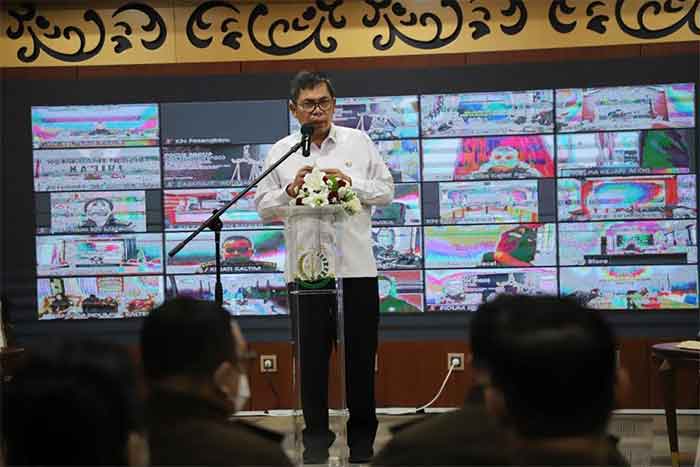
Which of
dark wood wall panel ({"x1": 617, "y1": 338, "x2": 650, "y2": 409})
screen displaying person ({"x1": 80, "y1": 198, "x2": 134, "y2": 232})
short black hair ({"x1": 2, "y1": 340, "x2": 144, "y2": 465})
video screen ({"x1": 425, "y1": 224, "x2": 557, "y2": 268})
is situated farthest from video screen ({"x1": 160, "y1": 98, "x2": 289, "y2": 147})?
short black hair ({"x1": 2, "y1": 340, "x2": 144, "y2": 465})

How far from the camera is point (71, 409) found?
1.35 metres

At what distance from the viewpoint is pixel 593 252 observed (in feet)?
19.8

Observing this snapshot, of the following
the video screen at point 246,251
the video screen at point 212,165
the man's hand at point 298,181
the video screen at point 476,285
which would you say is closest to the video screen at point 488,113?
the video screen at point 476,285

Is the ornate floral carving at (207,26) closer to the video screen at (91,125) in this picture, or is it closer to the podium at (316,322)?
the video screen at (91,125)

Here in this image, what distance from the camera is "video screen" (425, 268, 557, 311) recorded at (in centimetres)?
608

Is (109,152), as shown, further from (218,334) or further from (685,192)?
(218,334)

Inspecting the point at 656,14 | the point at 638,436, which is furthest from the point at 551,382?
the point at 656,14

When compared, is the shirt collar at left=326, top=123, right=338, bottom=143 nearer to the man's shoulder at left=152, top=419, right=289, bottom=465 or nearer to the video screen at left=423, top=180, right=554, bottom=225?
the video screen at left=423, top=180, right=554, bottom=225

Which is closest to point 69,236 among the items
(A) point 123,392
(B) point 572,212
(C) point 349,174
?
(C) point 349,174

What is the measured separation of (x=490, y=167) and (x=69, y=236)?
2613 mm

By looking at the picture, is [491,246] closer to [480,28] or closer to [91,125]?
[480,28]

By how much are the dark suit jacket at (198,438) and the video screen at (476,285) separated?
14.3ft

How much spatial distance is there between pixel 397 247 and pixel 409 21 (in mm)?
1371

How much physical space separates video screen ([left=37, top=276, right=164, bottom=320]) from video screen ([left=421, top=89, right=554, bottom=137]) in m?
1.95
